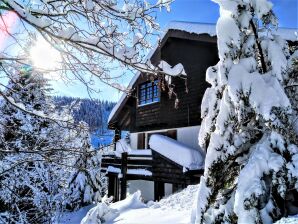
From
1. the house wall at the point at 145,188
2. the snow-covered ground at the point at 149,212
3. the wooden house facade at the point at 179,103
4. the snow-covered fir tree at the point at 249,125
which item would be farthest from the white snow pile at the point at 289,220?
the house wall at the point at 145,188

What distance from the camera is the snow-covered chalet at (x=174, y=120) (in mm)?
13609

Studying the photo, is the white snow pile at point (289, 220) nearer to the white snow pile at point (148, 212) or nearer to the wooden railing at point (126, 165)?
the white snow pile at point (148, 212)

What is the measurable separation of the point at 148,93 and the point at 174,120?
10.9 ft

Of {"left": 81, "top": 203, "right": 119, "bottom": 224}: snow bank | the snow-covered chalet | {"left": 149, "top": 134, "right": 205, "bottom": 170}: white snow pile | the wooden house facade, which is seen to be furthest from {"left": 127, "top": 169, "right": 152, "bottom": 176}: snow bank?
{"left": 81, "top": 203, "right": 119, "bottom": 224}: snow bank

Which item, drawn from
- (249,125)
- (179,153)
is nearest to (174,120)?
(179,153)

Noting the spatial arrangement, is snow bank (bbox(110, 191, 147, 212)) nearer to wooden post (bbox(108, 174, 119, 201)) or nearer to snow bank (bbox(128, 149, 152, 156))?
snow bank (bbox(128, 149, 152, 156))

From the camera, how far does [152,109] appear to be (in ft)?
61.9

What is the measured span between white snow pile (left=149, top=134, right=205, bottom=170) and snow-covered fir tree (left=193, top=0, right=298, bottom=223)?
6.83m

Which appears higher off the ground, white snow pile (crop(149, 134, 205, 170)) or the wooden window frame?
the wooden window frame

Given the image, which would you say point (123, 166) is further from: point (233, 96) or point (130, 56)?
point (130, 56)

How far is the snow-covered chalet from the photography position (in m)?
13.6

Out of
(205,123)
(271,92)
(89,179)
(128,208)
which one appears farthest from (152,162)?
(271,92)

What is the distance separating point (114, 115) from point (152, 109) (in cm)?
413

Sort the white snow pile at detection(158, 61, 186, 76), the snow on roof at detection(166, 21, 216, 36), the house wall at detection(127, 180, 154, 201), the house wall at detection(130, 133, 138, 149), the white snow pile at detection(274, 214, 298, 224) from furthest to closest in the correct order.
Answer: the house wall at detection(130, 133, 138, 149) → the house wall at detection(127, 180, 154, 201) → the snow on roof at detection(166, 21, 216, 36) → the white snow pile at detection(274, 214, 298, 224) → the white snow pile at detection(158, 61, 186, 76)
